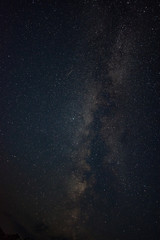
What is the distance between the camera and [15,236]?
1413cm

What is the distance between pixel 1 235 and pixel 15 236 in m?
1.12

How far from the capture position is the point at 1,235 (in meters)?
14.2
